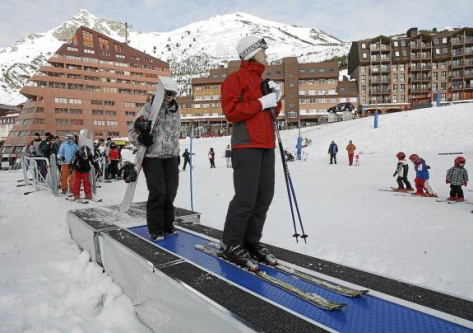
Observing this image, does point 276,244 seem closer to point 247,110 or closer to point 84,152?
point 247,110

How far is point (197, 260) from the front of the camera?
10.2 ft

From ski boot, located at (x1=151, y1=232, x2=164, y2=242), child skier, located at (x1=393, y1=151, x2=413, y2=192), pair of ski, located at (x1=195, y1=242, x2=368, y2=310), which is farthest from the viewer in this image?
child skier, located at (x1=393, y1=151, x2=413, y2=192)

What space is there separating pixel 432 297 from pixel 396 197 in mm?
7707

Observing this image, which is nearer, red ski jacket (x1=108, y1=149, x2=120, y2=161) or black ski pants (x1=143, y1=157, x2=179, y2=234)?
black ski pants (x1=143, y1=157, x2=179, y2=234)

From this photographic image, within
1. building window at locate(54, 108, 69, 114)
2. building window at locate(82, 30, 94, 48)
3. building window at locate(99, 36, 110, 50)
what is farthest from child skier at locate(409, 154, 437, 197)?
building window at locate(99, 36, 110, 50)

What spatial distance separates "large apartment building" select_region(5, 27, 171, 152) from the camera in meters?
62.1

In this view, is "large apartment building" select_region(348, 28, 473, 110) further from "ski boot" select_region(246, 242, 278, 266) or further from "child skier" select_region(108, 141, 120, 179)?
"ski boot" select_region(246, 242, 278, 266)

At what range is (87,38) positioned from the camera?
2697 inches

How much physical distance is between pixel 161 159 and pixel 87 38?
7569 centimetres

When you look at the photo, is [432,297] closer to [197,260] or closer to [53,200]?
[197,260]

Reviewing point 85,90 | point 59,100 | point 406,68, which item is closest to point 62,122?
point 59,100

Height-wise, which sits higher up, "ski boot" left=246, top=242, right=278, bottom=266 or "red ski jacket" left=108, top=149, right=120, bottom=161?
"red ski jacket" left=108, top=149, right=120, bottom=161

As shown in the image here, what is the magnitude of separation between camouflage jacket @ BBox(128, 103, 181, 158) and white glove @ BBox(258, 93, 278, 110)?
1.56 metres

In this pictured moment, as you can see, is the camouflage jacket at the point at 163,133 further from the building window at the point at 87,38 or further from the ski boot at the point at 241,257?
the building window at the point at 87,38
